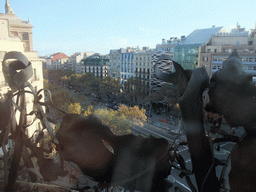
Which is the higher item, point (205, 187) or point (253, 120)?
point (253, 120)

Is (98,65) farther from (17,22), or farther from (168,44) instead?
(17,22)

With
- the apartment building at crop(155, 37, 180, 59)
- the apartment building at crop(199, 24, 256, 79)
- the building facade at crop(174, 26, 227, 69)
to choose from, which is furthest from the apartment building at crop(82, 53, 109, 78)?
the apartment building at crop(199, 24, 256, 79)

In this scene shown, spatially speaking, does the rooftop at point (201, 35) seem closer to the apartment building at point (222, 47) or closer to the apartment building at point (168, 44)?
the apartment building at point (222, 47)

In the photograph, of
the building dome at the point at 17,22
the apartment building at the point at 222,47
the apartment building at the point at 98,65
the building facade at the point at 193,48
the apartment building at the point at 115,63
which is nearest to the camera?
the building dome at the point at 17,22

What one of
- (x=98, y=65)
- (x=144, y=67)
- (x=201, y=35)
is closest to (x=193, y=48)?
(x=201, y=35)

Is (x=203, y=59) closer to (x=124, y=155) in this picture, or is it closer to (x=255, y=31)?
(x=255, y=31)

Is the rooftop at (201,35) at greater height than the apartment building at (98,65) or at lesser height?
greater

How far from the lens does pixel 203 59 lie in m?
29.2

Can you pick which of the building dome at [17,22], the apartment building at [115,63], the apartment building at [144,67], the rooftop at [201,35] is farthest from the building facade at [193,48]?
the apartment building at [115,63]

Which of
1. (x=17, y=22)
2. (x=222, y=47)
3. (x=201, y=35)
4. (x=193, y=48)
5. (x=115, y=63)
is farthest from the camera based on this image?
(x=115, y=63)

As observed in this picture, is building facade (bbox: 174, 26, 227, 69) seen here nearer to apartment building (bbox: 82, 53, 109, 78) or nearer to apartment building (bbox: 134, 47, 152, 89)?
apartment building (bbox: 134, 47, 152, 89)

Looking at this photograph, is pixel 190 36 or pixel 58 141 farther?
pixel 190 36

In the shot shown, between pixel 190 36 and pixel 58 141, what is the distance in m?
38.3

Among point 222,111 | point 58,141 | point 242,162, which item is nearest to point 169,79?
point 222,111
